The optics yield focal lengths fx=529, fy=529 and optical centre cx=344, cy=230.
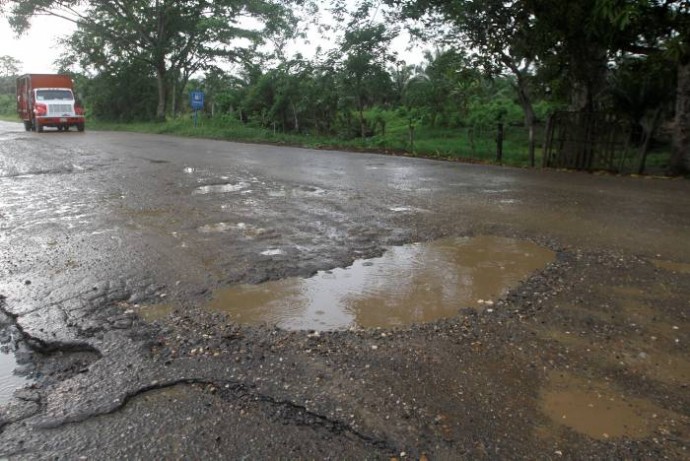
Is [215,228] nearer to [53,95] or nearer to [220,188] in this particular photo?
[220,188]

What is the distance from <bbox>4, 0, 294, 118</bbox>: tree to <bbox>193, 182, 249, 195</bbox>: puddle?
59.0ft

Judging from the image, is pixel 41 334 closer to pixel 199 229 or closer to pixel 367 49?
pixel 199 229

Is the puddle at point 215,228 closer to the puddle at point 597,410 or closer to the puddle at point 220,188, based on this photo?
the puddle at point 220,188

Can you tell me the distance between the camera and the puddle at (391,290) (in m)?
3.56

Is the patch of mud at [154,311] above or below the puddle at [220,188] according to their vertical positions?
below

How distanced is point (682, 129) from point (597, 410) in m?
10.5

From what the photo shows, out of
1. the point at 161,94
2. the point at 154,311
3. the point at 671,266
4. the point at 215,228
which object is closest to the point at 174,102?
the point at 161,94

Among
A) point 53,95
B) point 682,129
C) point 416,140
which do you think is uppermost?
point 53,95

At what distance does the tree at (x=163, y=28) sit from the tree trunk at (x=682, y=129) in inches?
707

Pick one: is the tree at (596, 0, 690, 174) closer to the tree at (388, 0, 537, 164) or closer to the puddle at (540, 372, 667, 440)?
the tree at (388, 0, 537, 164)

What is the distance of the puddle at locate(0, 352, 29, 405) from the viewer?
2659 millimetres

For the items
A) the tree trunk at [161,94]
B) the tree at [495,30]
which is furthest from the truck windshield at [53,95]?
the tree at [495,30]

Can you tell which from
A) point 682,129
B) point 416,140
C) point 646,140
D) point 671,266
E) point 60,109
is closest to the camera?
point 671,266

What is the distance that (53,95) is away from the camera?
23.7 metres
